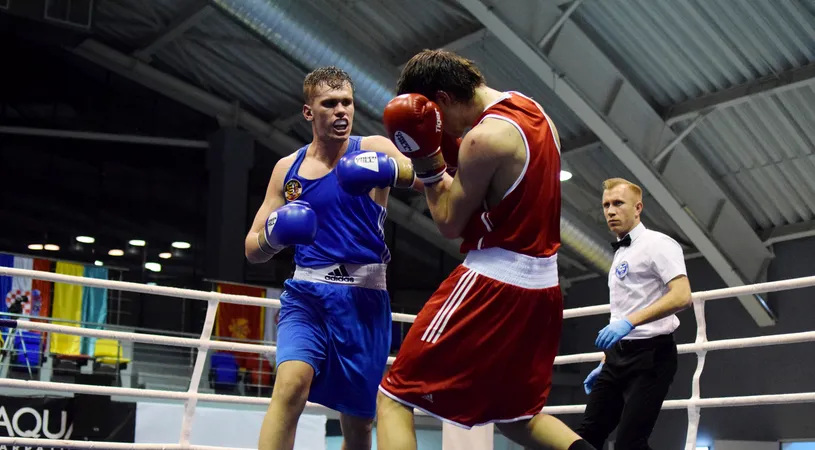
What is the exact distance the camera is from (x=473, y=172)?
236 centimetres

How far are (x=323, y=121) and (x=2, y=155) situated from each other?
12562 millimetres

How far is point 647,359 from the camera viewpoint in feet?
11.7

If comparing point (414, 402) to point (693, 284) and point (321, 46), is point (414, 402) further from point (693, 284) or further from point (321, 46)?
point (693, 284)

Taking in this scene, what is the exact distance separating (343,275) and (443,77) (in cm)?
100

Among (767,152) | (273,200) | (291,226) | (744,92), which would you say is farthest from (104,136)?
(291,226)

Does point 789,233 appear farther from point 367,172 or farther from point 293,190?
point 367,172

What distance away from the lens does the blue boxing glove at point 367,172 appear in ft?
9.26

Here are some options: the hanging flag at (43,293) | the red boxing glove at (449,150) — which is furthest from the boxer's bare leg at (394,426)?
the hanging flag at (43,293)

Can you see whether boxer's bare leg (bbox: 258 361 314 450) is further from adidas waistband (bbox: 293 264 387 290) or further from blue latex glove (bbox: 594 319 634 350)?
blue latex glove (bbox: 594 319 634 350)

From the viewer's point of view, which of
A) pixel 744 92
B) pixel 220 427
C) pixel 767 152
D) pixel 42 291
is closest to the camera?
pixel 220 427

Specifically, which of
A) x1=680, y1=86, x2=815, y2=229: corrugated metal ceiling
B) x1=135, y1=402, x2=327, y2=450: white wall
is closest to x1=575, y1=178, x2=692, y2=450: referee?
x1=135, y1=402, x2=327, y2=450: white wall

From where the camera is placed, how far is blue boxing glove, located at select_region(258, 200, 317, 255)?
299 centimetres

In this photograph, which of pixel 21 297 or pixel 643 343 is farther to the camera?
pixel 21 297

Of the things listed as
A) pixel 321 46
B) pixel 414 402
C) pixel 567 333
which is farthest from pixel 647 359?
pixel 567 333
